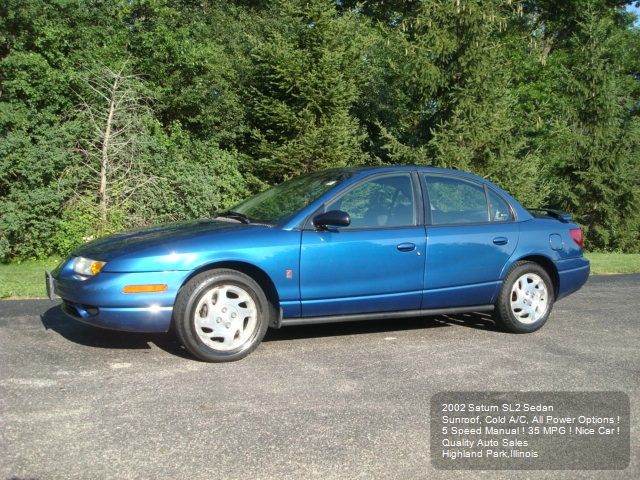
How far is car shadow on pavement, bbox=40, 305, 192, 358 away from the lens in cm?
607

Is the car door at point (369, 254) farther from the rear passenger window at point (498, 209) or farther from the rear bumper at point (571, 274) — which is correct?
the rear bumper at point (571, 274)

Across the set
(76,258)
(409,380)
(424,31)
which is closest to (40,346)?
(76,258)

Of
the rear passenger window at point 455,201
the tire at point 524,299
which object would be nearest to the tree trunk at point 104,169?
the rear passenger window at point 455,201

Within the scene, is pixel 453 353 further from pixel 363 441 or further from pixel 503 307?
pixel 363 441

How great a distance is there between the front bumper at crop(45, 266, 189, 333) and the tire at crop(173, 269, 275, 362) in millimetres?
103

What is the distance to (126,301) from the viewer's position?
5449mm

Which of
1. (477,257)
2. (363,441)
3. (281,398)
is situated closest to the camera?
(363,441)

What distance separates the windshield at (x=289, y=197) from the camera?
635cm

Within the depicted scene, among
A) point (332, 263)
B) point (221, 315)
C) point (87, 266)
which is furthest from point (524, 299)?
point (87, 266)

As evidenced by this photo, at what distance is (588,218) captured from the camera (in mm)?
20672

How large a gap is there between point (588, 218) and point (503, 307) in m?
15.1

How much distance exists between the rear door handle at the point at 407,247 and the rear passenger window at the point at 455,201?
0.38 m

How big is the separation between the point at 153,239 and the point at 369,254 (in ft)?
6.00

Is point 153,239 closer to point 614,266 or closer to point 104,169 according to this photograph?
point 104,169
